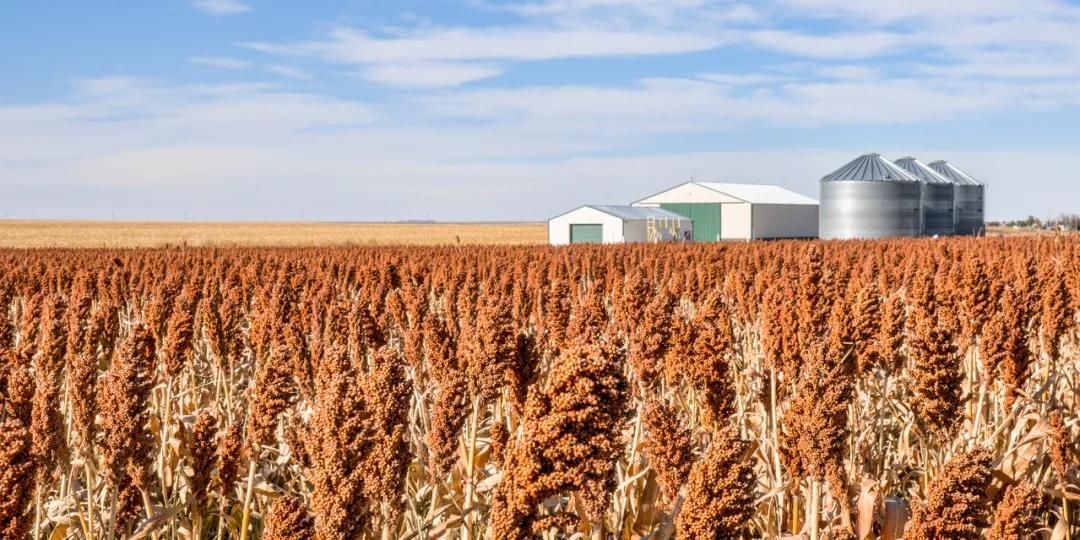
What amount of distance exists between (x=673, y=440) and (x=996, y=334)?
9.18 ft

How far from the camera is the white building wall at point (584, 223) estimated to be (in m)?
55.2

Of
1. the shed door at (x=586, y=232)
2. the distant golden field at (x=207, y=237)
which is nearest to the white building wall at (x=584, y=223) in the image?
the shed door at (x=586, y=232)

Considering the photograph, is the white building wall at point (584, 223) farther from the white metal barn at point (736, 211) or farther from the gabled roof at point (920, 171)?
the gabled roof at point (920, 171)

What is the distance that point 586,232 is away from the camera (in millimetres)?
56781

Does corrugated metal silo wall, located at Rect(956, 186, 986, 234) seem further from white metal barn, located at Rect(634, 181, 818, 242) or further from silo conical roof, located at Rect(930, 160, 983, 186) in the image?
white metal barn, located at Rect(634, 181, 818, 242)

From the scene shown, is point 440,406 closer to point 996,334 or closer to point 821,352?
point 821,352

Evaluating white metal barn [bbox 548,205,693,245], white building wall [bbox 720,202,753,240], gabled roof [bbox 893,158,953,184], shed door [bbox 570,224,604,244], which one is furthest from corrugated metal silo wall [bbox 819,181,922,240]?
shed door [bbox 570,224,604,244]

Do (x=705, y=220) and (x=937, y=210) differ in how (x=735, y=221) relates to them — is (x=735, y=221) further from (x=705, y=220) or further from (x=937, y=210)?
(x=937, y=210)

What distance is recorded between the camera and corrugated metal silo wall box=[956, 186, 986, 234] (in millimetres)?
61375

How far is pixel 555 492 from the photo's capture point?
6.21 ft

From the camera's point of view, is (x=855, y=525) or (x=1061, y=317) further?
(x=1061, y=317)

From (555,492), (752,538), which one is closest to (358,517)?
(555,492)

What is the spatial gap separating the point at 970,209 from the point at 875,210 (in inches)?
461

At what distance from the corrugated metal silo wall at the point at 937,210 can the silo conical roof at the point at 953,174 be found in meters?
4.59
